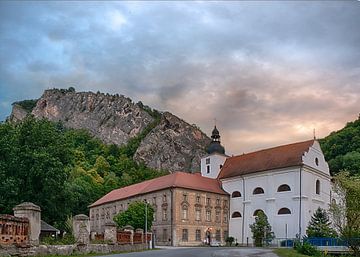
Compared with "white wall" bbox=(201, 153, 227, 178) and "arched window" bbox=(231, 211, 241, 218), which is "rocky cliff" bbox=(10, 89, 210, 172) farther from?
"arched window" bbox=(231, 211, 241, 218)

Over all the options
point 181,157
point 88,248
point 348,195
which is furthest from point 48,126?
point 181,157

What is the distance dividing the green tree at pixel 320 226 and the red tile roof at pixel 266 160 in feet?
20.2

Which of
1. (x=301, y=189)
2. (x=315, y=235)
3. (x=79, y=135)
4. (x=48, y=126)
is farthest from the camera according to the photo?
(x=79, y=135)

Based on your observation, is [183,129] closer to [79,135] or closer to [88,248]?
[79,135]

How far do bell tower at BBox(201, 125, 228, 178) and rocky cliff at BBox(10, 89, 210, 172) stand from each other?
4224cm

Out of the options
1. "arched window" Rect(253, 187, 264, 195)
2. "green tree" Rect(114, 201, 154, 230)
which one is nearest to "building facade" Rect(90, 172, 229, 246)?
"arched window" Rect(253, 187, 264, 195)

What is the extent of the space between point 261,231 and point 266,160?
974cm

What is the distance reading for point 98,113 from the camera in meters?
131

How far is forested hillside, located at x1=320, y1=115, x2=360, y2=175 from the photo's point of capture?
65938 mm

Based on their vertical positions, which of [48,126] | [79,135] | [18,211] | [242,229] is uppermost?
[79,135]

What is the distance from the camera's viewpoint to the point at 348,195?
28453mm

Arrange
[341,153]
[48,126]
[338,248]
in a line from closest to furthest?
[338,248] < [48,126] < [341,153]

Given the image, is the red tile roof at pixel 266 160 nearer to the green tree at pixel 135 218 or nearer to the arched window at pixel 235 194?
the arched window at pixel 235 194

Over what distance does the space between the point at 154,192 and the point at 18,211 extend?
3742 centimetres
